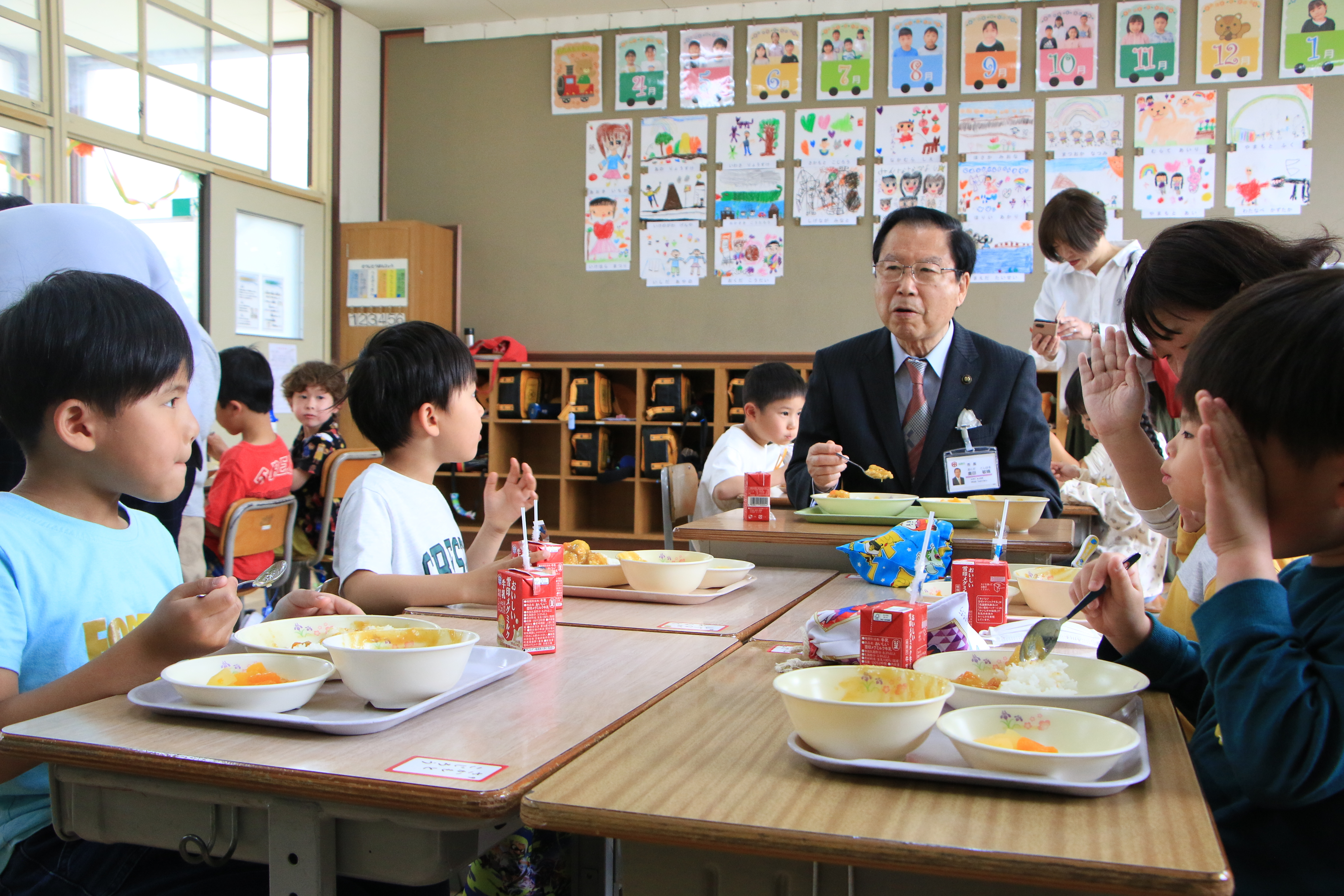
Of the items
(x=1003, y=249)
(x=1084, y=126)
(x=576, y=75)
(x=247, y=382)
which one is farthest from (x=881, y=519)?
(x=576, y=75)

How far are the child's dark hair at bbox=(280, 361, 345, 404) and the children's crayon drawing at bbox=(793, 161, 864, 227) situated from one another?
319 cm

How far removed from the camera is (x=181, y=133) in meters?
5.65

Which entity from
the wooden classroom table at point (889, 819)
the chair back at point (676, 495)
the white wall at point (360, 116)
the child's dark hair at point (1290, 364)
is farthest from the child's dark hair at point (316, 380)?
the child's dark hair at point (1290, 364)

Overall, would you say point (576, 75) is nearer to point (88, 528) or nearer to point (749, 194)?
point (749, 194)

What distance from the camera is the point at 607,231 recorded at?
6699 mm

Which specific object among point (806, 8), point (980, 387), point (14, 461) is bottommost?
point (14, 461)

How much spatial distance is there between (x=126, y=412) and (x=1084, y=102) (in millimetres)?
5952

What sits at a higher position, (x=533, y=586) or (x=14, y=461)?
(x=14, y=461)

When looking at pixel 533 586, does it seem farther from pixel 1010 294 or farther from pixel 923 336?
pixel 1010 294

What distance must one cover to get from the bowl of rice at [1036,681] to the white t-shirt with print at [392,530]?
101cm

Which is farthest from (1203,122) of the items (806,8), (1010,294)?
(806,8)

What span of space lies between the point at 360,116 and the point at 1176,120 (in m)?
5.29

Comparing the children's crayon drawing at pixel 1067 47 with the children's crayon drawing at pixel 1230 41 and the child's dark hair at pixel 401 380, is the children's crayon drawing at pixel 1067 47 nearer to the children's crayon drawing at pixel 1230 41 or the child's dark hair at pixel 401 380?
the children's crayon drawing at pixel 1230 41

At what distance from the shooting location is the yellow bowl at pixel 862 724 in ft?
2.68
